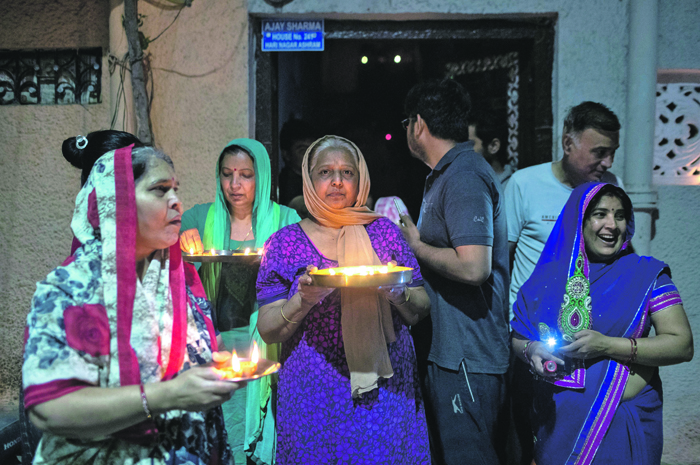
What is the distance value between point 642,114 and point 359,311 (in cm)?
324

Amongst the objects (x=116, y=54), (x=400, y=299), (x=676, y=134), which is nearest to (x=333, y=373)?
(x=400, y=299)

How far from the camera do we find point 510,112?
14.6 feet

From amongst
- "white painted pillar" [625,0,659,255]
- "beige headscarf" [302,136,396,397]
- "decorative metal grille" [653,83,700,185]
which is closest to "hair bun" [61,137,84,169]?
"beige headscarf" [302,136,396,397]

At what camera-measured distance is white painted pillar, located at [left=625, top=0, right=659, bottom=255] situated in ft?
12.8

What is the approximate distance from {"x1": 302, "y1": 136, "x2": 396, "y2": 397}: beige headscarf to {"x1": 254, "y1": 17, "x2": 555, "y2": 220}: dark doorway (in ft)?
6.72

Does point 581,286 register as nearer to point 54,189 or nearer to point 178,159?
point 178,159

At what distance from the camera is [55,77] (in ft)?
14.6

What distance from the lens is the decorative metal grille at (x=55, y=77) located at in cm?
445

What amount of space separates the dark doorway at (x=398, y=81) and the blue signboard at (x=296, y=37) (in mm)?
106

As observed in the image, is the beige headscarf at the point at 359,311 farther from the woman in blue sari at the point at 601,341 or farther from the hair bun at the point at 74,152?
the hair bun at the point at 74,152

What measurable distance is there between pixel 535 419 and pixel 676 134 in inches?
126

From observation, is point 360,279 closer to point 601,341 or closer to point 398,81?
point 601,341

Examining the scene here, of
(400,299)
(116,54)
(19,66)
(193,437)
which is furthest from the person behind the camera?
(19,66)

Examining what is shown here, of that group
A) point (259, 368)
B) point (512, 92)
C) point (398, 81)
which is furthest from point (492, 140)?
point (259, 368)
